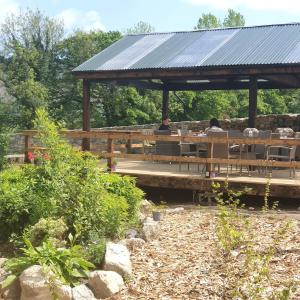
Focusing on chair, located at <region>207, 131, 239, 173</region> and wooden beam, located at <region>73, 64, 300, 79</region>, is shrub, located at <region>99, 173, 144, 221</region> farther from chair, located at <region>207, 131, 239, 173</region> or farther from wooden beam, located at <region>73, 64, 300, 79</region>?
wooden beam, located at <region>73, 64, 300, 79</region>

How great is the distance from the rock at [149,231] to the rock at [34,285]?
1.61 meters

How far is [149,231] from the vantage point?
590cm

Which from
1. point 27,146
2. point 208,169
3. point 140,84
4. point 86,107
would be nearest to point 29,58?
point 140,84

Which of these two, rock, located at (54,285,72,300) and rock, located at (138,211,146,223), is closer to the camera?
rock, located at (54,285,72,300)

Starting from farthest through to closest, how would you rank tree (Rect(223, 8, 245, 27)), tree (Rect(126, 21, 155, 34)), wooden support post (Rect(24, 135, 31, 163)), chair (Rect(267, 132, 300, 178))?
tree (Rect(223, 8, 245, 27)) → tree (Rect(126, 21, 155, 34)) → wooden support post (Rect(24, 135, 31, 163)) → chair (Rect(267, 132, 300, 178))

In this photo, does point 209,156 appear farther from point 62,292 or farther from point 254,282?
point 62,292

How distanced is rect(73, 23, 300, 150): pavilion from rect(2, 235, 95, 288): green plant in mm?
7483

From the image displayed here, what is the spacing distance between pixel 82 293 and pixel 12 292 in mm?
657

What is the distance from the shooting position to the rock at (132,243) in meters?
5.50

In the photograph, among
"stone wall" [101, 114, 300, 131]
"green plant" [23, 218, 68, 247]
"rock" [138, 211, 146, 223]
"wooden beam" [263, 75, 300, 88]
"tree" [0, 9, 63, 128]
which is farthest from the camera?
"tree" [0, 9, 63, 128]

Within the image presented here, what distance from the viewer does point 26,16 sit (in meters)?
30.7

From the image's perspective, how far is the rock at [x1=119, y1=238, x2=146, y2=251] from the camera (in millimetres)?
5504

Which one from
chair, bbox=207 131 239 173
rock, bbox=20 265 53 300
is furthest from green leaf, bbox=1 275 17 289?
chair, bbox=207 131 239 173

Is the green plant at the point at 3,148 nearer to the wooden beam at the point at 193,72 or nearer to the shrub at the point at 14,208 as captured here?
the wooden beam at the point at 193,72
